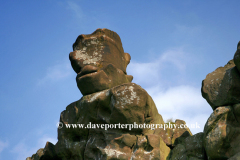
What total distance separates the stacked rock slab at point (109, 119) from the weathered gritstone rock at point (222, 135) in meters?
0.67

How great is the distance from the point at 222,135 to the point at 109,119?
3.49 metres

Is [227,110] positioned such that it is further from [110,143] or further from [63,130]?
[63,130]

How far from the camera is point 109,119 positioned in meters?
9.38

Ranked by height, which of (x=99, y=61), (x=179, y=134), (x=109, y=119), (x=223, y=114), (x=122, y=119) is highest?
(x=99, y=61)

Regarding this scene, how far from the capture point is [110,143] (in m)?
9.07

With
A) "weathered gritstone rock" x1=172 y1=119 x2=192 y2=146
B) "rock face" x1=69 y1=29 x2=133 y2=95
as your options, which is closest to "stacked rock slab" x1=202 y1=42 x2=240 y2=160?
"weathered gritstone rock" x1=172 y1=119 x2=192 y2=146

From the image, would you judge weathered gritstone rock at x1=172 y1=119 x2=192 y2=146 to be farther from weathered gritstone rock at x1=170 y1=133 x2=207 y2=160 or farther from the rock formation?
weathered gritstone rock at x1=170 y1=133 x2=207 y2=160

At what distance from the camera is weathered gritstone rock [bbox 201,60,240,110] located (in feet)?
26.2

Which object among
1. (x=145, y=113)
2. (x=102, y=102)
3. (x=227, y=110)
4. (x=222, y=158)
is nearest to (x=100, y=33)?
(x=102, y=102)

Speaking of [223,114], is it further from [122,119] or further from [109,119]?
[109,119]

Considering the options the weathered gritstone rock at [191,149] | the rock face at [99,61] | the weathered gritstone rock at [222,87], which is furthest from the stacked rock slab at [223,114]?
the rock face at [99,61]

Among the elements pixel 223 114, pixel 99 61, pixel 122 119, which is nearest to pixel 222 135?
pixel 223 114

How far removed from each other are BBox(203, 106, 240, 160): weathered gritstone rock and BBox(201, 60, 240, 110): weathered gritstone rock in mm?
287

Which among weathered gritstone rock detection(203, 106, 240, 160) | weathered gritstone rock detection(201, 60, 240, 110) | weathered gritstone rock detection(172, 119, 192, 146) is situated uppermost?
weathered gritstone rock detection(201, 60, 240, 110)
